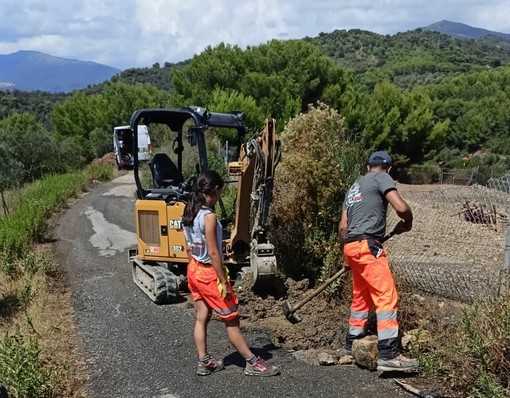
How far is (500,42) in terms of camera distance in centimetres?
18762

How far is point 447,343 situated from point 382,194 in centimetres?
134

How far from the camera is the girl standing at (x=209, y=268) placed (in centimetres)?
528

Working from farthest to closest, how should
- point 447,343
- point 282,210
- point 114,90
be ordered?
point 114,90 → point 282,210 → point 447,343

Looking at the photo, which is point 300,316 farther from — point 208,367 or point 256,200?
point 256,200

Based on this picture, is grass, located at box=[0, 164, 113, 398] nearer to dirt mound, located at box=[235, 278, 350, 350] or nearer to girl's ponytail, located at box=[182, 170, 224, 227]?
girl's ponytail, located at box=[182, 170, 224, 227]

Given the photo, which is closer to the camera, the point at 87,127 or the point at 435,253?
the point at 435,253

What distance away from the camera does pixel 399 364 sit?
5.06 meters

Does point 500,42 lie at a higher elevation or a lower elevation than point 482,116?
higher

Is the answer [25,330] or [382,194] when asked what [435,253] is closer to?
[382,194]

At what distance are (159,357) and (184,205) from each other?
2.54 metres

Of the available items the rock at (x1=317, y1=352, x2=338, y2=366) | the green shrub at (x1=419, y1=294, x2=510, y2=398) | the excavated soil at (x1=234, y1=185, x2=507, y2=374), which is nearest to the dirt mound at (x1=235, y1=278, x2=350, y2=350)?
the excavated soil at (x1=234, y1=185, x2=507, y2=374)

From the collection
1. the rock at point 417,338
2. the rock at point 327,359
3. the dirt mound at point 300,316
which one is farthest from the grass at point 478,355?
the dirt mound at point 300,316

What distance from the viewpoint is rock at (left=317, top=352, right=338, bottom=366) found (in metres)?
5.55

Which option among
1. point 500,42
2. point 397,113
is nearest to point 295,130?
point 397,113
